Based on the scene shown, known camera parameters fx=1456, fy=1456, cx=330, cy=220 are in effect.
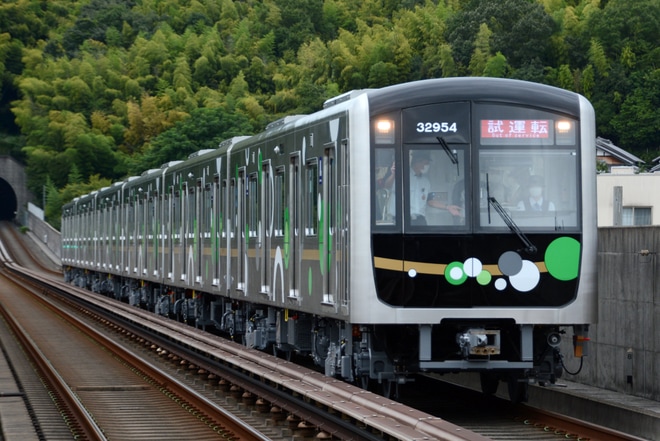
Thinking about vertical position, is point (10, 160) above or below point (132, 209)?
above

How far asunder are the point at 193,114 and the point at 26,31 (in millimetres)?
78587

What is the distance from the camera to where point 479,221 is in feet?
42.2

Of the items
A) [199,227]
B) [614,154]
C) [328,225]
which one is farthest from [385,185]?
[614,154]

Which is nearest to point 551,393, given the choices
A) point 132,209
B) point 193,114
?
point 132,209

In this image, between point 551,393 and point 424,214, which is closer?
point 424,214

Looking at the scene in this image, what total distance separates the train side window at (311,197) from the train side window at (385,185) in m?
1.92

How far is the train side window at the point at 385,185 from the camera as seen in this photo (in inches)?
507

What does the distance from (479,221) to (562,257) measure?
31.7 inches

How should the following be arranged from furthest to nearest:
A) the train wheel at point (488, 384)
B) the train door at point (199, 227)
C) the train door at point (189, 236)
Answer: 1. the train door at point (189, 236)
2. the train door at point (199, 227)
3. the train wheel at point (488, 384)

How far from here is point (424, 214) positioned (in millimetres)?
12883

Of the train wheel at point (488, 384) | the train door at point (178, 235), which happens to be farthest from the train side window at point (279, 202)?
the train door at point (178, 235)

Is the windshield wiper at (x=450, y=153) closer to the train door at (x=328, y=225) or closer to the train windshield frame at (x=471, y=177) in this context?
the train windshield frame at (x=471, y=177)

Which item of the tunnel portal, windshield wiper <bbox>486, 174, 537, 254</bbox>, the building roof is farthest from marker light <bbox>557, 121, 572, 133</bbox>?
the tunnel portal

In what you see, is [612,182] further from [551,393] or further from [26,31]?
[26,31]
